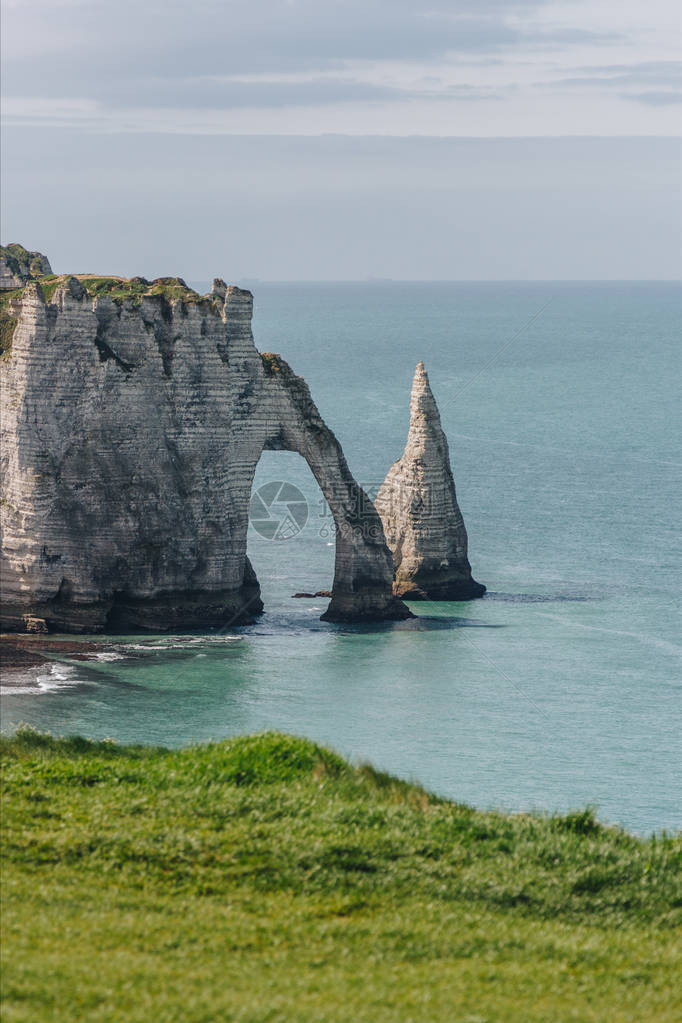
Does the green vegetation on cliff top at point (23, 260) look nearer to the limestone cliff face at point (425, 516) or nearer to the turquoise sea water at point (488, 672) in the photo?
the turquoise sea water at point (488, 672)

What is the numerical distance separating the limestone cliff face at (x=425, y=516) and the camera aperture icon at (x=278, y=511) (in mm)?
15252

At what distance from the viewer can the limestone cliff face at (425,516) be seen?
6016cm

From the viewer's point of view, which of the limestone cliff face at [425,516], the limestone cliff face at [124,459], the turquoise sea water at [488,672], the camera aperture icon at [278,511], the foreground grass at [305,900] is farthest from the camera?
the camera aperture icon at [278,511]

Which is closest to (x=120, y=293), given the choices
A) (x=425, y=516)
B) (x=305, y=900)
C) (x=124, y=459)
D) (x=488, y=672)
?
(x=124, y=459)

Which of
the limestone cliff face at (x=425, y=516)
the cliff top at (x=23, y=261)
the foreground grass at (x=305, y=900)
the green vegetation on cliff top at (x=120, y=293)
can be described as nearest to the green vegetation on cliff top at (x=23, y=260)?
the cliff top at (x=23, y=261)

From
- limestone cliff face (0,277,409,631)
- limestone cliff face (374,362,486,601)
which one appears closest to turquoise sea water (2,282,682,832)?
limestone cliff face (374,362,486,601)

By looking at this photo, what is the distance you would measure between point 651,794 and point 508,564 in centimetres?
3039

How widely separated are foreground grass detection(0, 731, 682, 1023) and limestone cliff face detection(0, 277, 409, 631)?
30.0m

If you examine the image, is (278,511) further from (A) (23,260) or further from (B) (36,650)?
(B) (36,650)

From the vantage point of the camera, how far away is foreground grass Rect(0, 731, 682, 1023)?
15.2 m

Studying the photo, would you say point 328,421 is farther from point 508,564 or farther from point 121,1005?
point 121,1005

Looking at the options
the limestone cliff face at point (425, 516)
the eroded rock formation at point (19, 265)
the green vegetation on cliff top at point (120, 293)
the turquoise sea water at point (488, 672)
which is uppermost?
the eroded rock formation at point (19, 265)

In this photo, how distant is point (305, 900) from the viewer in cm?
1827

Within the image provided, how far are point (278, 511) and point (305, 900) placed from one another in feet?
213
